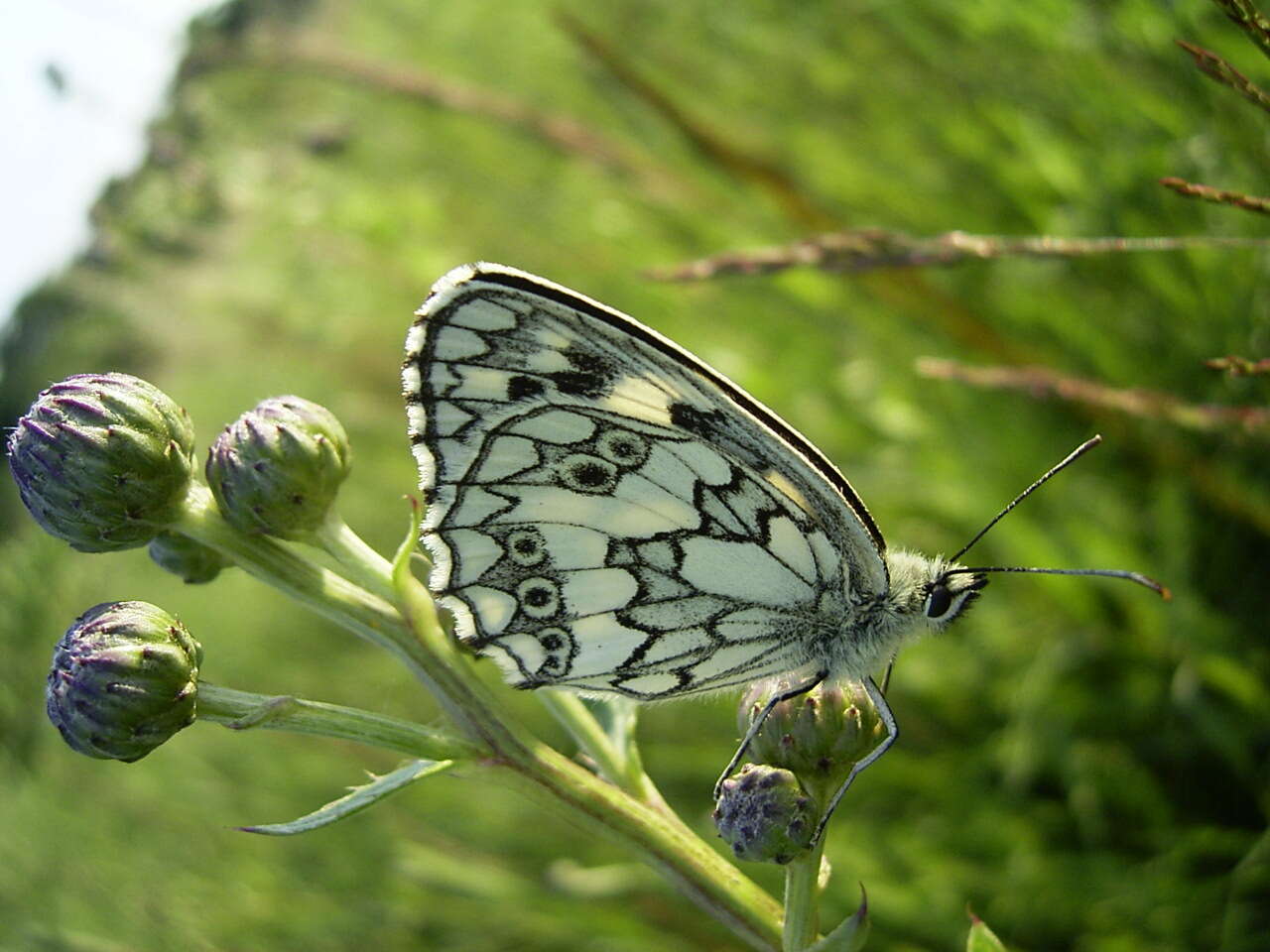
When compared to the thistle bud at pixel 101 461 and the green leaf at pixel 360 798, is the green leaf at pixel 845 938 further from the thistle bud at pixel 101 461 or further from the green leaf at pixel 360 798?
the thistle bud at pixel 101 461

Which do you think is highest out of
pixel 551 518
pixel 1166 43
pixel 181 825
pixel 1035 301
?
pixel 1166 43

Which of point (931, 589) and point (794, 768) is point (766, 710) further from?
point (931, 589)

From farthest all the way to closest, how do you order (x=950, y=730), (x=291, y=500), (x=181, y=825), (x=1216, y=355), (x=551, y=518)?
(x=181, y=825) → (x=950, y=730) → (x=1216, y=355) → (x=551, y=518) → (x=291, y=500)

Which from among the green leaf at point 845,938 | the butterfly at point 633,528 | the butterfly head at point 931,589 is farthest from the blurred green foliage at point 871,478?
the green leaf at point 845,938

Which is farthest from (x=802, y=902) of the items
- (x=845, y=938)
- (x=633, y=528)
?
(x=633, y=528)

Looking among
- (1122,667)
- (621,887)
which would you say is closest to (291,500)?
(621,887)

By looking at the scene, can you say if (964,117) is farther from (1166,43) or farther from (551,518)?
(551,518)
